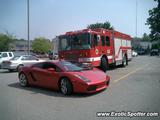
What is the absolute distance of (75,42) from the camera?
16000 millimetres

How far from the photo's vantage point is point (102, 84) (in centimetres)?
971

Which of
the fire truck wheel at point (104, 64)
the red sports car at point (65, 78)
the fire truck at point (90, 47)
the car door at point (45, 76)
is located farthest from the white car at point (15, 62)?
the car door at point (45, 76)

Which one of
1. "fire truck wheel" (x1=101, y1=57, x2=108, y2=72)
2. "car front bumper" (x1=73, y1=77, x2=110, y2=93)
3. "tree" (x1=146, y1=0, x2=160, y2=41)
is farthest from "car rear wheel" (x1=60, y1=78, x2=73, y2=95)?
"tree" (x1=146, y1=0, x2=160, y2=41)

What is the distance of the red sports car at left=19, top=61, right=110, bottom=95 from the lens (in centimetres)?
915

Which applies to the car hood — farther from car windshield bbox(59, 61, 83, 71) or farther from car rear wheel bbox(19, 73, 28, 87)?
car rear wheel bbox(19, 73, 28, 87)

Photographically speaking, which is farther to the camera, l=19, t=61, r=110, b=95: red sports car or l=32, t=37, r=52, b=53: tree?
l=32, t=37, r=52, b=53: tree

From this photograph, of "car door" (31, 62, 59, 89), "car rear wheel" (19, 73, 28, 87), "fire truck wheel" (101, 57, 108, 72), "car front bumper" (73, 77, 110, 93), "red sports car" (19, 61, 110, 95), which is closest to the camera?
"car front bumper" (73, 77, 110, 93)

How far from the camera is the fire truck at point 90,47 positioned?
50.6ft

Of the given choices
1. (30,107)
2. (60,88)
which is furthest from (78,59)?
(30,107)

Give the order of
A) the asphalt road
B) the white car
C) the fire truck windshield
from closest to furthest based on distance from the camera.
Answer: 1. the asphalt road
2. the fire truck windshield
3. the white car

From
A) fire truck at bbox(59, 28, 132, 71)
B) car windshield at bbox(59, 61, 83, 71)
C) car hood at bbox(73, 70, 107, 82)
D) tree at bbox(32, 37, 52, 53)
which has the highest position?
tree at bbox(32, 37, 52, 53)

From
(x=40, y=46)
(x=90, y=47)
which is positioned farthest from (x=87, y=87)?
(x=40, y=46)

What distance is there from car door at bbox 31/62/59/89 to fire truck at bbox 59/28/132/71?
489cm

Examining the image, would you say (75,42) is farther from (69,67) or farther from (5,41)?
(5,41)
